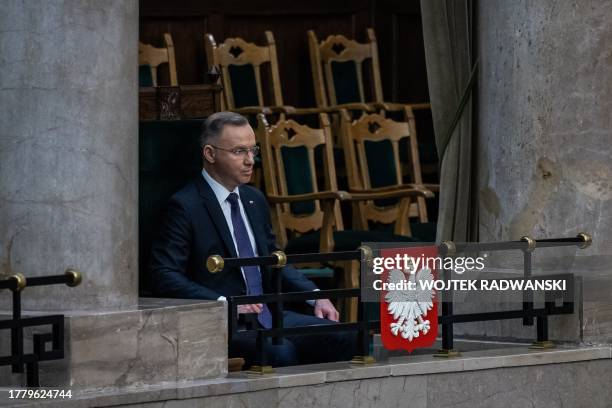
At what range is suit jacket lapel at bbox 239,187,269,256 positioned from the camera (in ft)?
19.1

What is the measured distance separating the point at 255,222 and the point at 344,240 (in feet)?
6.23

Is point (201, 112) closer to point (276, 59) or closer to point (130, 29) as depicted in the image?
point (130, 29)

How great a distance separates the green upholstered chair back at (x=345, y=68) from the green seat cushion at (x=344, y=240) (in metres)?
2.13

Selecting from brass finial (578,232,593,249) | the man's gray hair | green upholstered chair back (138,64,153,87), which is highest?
green upholstered chair back (138,64,153,87)

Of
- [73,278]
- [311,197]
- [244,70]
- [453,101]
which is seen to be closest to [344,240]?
[311,197]

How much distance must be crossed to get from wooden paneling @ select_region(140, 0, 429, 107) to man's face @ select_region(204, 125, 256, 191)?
396cm

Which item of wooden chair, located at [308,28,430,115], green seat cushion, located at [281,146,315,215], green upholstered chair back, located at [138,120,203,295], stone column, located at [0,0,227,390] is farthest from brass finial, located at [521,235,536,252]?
wooden chair, located at [308,28,430,115]

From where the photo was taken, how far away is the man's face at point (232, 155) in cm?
573

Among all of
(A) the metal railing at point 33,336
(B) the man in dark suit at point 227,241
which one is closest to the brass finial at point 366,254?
(B) the man in dark suit at point 227,241

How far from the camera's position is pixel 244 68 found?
9539 millimetres

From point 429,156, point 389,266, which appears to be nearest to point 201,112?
point 389,266

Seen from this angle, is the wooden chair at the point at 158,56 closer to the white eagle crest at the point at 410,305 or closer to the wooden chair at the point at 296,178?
the wooden chair at the point at 296,178

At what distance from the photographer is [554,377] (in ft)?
18.8

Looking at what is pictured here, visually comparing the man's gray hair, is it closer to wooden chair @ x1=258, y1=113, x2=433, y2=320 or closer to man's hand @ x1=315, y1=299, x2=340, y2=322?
man's hand @ x1=315, y1=299, x2=340, y2=322
